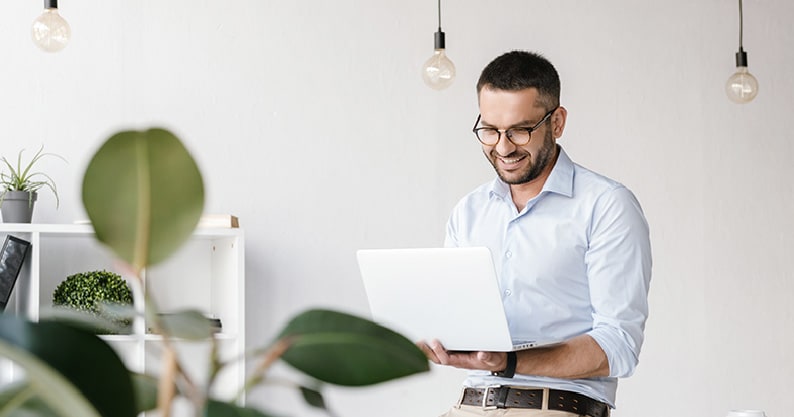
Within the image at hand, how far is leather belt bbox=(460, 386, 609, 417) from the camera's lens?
2645mm

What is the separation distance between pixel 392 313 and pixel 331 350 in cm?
212

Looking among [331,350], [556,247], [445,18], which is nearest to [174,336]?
[331,350]

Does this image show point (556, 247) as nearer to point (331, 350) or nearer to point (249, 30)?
Answer: point (249, 30)

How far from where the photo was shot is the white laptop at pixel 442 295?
96.3 inches

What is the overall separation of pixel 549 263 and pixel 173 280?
169 cm

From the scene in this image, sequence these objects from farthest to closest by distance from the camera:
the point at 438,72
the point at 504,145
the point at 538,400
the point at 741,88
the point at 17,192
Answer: the point at 741,88 < the point at 438,72 < the point at 17,192 < the point at 504,145 < the point at 538,400

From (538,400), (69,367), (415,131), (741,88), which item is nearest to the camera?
(69,367)

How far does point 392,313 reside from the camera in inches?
103

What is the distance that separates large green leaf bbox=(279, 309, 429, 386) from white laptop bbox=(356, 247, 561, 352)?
6.20 feet

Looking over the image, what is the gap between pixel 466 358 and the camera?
99.6 inches

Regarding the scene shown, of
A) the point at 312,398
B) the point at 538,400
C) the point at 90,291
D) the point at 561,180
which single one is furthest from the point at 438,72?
the point at 312,398

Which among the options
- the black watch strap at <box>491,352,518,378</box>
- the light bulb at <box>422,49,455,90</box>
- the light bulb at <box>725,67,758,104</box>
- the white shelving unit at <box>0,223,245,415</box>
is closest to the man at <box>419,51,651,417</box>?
the black watch strap at <box>491,352,518,378</box>

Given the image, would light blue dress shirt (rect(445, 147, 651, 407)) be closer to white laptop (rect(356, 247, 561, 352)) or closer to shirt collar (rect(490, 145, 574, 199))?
shirt collar (rect(490, 145, 574, 199))

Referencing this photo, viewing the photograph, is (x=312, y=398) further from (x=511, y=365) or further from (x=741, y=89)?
(x=741, y=89)
